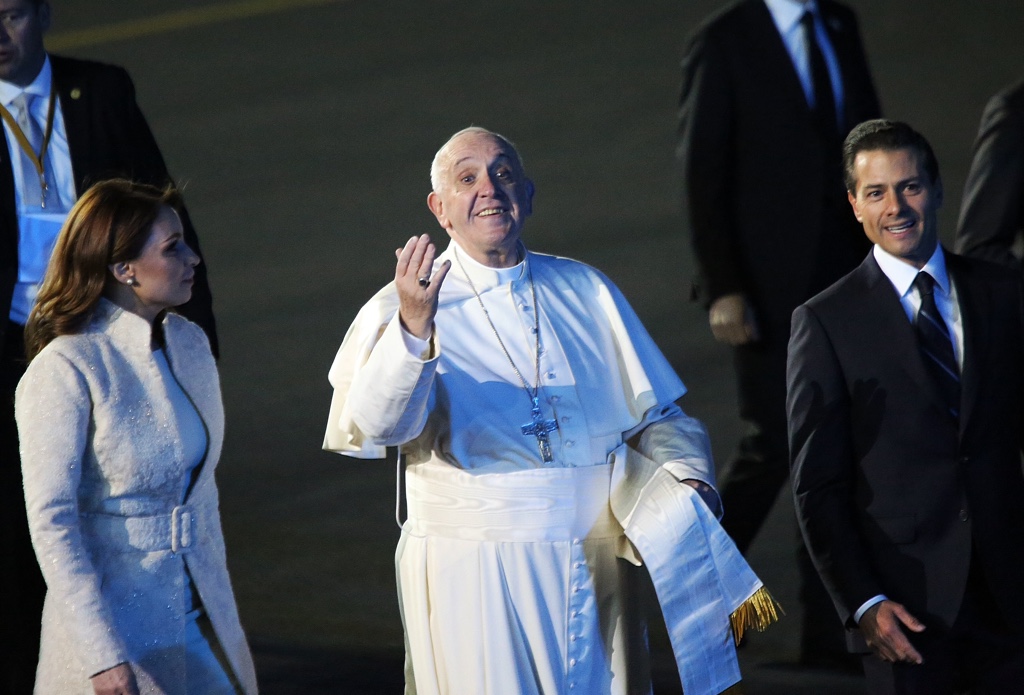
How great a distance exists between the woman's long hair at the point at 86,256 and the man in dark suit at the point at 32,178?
1.04 metres

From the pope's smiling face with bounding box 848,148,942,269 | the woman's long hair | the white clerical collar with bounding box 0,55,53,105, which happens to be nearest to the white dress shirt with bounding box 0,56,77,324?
the white clerical collar with bounding box 0,55,53,105

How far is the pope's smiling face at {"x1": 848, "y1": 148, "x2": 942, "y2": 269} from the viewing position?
3.19 meters

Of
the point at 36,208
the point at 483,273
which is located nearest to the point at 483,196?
the point at 483,273

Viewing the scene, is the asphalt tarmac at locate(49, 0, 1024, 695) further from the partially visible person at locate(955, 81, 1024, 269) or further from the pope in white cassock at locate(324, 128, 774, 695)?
the pope in white cassock at locate(324, 128, 774, 695)

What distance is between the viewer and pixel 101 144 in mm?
4539

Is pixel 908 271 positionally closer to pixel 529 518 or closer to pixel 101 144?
pixel 529 518

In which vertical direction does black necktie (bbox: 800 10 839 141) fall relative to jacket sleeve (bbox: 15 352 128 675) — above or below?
above

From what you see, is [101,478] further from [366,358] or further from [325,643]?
[325,643]

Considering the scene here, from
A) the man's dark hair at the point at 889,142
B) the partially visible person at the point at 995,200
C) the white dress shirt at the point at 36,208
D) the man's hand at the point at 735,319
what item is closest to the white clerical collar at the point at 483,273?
the man's dark hair at the point at 889,142

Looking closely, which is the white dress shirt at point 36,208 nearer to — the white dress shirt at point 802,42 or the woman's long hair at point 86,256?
the woman's long hair at point 86,256

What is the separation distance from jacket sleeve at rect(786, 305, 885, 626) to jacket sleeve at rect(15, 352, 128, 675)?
4.45 ft

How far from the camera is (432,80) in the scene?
300 inches

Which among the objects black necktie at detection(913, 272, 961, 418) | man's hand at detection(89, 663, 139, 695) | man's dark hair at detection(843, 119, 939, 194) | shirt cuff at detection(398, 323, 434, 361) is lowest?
man's hand at detection(89, 663, 139, 695)

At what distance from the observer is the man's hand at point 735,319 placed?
15.9ft
